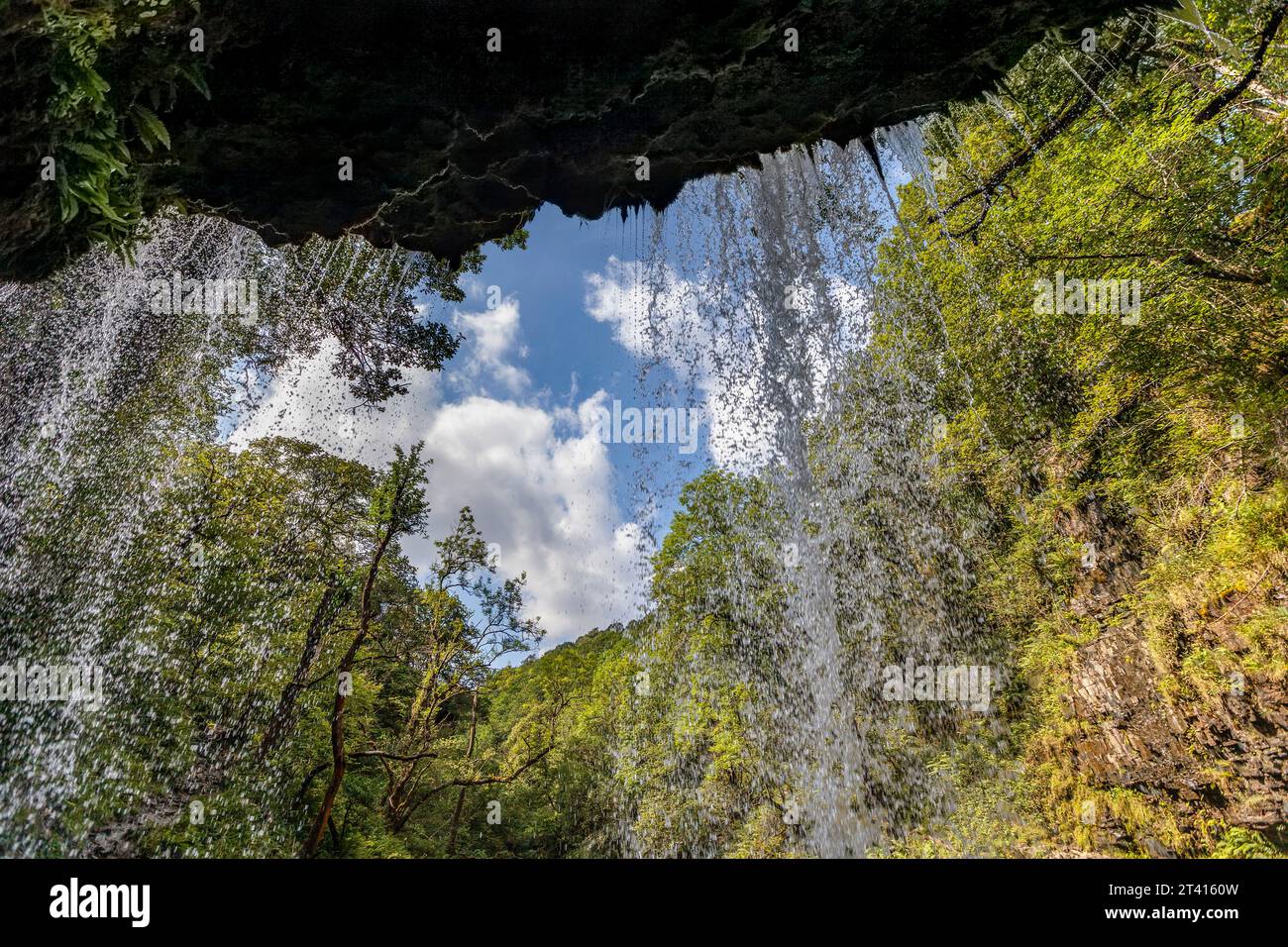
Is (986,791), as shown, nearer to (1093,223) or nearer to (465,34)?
(1093,223)

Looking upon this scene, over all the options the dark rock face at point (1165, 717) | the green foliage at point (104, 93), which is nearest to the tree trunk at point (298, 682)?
the green foliage at point (104, 93)

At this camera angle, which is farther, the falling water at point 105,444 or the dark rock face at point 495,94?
the falling water at point 105,444

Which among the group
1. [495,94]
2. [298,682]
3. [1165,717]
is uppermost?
[495,94]

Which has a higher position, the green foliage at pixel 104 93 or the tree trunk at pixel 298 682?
the green foliage at pixel 104 93

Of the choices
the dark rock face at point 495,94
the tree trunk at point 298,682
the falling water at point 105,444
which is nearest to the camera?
the dark rock face at point 495,94

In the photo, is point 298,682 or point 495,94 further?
point 298,682

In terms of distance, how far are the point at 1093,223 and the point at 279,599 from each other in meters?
16.3

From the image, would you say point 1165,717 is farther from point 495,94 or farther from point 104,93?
point 104,93

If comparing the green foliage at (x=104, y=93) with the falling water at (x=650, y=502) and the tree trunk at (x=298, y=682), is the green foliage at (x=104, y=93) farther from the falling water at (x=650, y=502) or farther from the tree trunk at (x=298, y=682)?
the tree trunk at (x=298, y=682)

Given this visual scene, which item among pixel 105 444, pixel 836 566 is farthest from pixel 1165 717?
pixel 105 444

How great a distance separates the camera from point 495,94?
172 inches

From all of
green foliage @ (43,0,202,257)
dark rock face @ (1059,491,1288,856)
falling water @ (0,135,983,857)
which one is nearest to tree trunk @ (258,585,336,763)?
falling water @ (0,135,983,857)

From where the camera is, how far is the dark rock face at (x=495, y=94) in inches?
149

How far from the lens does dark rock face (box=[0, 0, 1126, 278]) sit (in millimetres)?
3789
